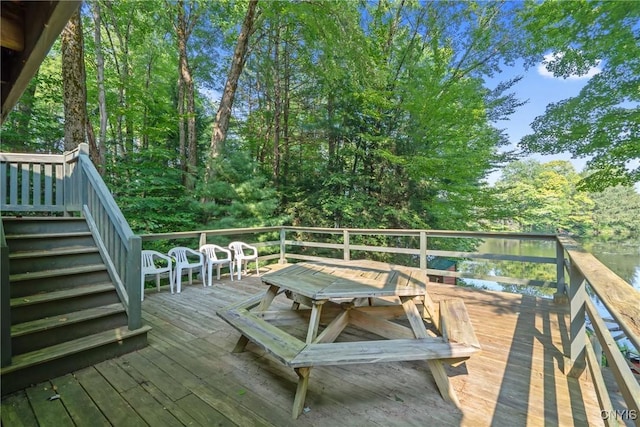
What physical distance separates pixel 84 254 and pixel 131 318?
1.05 meters

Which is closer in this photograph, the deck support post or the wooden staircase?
the deck support post

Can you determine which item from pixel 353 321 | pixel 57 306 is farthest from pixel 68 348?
pixel 353 321

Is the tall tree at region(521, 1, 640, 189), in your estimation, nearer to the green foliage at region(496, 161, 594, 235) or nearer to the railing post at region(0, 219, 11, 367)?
the green foliage at region(496, 161, 594, 235)

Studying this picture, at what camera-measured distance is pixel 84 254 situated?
2.79 meters

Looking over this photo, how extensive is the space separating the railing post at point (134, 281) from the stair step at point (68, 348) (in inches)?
3.8

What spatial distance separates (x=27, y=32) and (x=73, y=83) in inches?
175

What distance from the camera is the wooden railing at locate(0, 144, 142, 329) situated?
234cm

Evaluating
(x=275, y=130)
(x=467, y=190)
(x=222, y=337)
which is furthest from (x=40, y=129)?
(x=467, y=190)

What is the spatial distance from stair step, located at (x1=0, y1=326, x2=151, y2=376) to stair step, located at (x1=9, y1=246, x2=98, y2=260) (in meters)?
0.98

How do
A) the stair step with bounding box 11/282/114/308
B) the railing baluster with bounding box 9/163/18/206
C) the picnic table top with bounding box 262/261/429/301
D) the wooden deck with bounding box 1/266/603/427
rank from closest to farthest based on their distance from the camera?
the wooden deck with bounding box 1/266/603/427, the picnic table top with bounding box 262/261/429/301, the stair step with bounding box 11/282/114/308, the railing baluster with bounding box 9/163/18/206

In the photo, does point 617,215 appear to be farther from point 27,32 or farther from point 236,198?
point 27,32

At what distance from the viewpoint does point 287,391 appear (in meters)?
1.81

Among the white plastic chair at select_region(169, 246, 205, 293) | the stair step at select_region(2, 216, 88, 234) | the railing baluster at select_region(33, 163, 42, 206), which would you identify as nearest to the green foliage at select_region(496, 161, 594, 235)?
the white plastic chair at select_region(169, 246, 205, 293)

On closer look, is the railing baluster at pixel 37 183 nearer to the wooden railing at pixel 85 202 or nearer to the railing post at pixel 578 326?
the wooden railing at pixel 85 202
